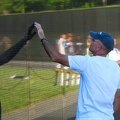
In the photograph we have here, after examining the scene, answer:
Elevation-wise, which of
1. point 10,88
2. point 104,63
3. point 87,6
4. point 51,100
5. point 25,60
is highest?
point 87,6

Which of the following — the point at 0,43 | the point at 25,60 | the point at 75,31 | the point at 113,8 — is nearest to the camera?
the point at 0,43

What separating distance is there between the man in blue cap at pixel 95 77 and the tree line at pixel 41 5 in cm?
251

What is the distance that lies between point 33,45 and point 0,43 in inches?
31.5

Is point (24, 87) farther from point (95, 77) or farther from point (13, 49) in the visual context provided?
point (95, 77)

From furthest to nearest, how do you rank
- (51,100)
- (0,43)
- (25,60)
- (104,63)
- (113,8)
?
(113,8), (51,100), (25,60), (0,43), (104,63)

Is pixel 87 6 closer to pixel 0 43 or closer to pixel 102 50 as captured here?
pixel 0 43

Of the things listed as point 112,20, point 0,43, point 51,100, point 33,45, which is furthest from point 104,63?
point 112,20

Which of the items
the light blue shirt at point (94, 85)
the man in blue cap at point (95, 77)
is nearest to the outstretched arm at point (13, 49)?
the man in blue cap at point (95, 77)

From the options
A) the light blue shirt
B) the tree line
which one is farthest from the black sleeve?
the tree line

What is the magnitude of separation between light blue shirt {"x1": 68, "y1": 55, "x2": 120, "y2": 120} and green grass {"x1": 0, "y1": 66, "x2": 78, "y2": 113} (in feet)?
8.87

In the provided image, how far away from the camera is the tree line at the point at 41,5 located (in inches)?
220

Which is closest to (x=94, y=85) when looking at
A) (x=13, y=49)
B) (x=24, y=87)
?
(x=13, y=49)

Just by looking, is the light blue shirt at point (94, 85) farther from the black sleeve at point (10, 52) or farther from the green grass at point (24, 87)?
the green grass at point (24, 87)

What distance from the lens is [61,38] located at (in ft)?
22.3
